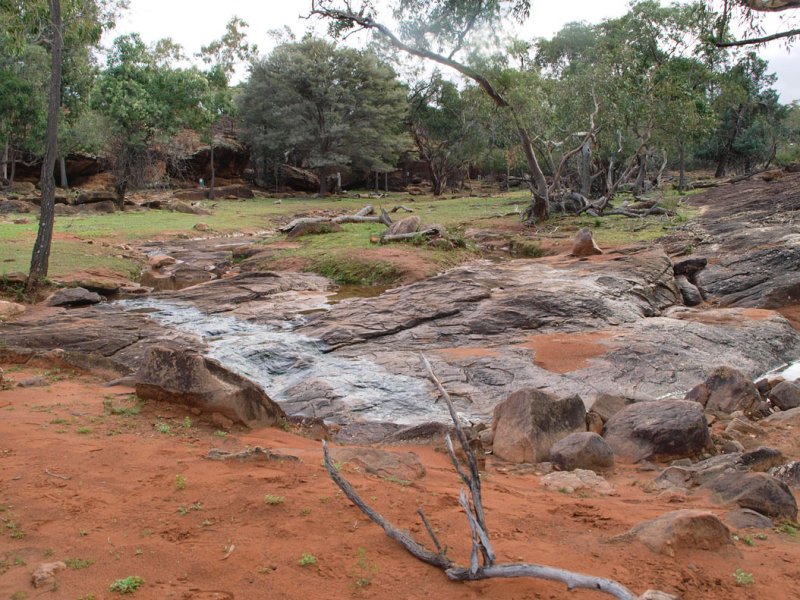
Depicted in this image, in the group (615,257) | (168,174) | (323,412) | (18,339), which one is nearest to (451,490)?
(323,412)

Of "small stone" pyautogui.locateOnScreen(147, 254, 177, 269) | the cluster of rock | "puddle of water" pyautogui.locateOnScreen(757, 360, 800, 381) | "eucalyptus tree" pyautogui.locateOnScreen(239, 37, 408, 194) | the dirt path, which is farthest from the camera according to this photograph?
"eucalyptus tree" pyautogui.locateOnScreen(239, 37, 408, 194)

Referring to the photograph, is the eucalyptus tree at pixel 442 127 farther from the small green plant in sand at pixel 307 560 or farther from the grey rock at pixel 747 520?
the small green plant in sand at pixel 307 560

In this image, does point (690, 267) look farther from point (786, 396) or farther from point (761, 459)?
point (761, 459)

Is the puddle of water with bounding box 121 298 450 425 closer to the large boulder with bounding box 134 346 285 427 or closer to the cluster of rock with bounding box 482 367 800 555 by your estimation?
the large boulder with bounding box 134 346 285 427

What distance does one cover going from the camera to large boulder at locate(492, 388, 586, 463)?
664cm

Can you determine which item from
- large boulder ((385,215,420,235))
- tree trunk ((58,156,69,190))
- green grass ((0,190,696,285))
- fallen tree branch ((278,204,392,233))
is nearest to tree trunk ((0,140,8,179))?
tree trunk ((58,156,69,190))

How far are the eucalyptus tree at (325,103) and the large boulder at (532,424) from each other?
34.9 metres

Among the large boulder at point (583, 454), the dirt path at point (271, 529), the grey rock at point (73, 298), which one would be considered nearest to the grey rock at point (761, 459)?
the dirt path at point (271, 529)

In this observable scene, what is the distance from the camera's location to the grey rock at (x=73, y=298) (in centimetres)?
1319

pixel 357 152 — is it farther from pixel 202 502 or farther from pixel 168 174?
pixel 202 502

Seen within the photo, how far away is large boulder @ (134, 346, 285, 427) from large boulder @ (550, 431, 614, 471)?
9.48 ft

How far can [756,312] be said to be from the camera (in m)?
12.2

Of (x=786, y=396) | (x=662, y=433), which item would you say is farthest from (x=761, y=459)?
(x=786, y=396)

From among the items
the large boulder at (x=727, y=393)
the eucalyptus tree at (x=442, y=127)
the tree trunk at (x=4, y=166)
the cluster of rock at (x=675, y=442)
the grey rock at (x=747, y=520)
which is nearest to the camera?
the grey rock at (x=747, y=520)
